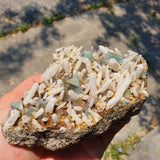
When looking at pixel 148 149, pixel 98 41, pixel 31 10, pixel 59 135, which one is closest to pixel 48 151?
pixel 59 135

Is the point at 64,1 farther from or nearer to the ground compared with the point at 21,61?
farther from the ground

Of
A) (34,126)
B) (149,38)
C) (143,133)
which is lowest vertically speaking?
(143,133)

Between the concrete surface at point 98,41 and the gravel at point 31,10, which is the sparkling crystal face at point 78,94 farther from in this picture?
the gravel at point 31,10

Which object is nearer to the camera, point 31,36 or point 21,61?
point 21,61

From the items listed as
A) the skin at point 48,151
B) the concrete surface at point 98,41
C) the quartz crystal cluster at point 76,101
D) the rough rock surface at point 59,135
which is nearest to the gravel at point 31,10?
the concrete surface at point 98,41

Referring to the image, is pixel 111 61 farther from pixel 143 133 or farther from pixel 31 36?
pixel 31 36

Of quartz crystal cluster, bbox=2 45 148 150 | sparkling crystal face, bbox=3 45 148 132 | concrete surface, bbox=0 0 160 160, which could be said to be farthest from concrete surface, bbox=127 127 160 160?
sparkling crystal face, bbox=3 45 148 132

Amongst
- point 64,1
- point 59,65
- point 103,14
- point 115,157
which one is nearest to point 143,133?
point 115,157

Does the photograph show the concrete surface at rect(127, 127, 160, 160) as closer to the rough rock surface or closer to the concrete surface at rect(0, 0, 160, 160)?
the concrete surface at rect(0, 0, 160, 160)
